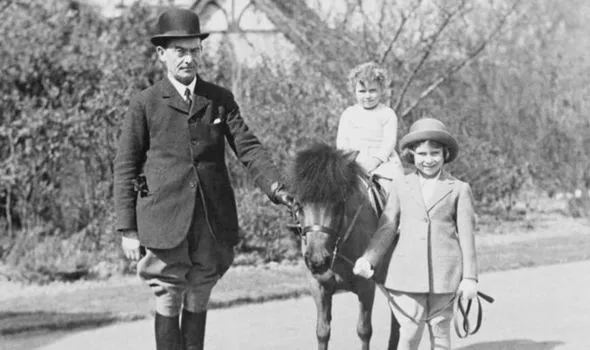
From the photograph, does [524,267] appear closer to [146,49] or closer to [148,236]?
[146,49]

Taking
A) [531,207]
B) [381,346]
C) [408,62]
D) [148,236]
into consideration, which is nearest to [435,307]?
[148,236]

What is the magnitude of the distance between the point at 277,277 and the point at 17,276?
2718 mm

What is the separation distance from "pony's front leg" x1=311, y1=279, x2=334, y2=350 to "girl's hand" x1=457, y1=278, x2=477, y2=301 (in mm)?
1497

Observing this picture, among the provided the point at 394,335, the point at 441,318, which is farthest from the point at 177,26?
the point at 394,335

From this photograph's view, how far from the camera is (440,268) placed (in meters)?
5.52

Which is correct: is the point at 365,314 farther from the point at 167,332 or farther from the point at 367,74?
the point at 167,332

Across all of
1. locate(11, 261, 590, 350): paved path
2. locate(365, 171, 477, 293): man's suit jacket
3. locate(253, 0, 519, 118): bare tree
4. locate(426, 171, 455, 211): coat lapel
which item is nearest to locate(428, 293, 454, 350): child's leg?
locate(365, 171, 477, 293): man's suit jacket

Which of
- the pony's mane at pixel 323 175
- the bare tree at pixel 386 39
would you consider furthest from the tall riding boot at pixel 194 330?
the bare tree at pixel 386 39

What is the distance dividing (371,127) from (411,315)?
2154 millimetres

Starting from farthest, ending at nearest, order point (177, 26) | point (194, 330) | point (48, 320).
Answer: point (48, 320), point (194, 330), point (177, 26)

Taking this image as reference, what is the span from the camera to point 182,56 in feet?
17.7

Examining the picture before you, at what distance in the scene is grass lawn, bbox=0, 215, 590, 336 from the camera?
28.9 feet

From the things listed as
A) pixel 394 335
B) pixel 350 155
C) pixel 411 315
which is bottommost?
pixel 394 335

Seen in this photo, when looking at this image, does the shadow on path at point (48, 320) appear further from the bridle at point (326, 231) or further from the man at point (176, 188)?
the man at point (176, 188)
